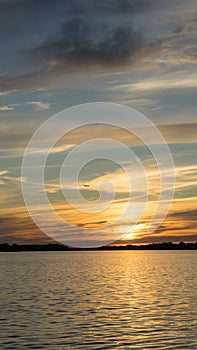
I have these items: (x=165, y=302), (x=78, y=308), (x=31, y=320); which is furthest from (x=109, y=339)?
(x=165, y=302)

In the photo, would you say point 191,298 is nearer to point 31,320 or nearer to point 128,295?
point 128,295

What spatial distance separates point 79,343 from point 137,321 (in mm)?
11036

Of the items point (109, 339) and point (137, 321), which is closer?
point (109, 339)

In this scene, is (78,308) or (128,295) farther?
(128,295)

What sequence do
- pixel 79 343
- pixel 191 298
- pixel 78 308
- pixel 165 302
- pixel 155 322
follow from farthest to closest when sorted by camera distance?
pixel 191 298 < pixel 165 302 < pixel 78 308 < pixel 155 322 < pixel 79 343

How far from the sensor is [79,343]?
42.7 m

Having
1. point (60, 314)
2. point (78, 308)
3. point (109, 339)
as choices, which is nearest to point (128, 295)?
point (78, 308)

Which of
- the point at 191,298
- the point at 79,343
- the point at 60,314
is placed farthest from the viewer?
the point at 191,298

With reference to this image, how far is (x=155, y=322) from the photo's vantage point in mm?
51969

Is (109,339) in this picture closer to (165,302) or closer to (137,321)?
(137,321)

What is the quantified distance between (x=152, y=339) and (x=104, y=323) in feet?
28.7

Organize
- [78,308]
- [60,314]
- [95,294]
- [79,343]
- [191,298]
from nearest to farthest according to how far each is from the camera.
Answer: [79,343], [60,314], [78,308], [191,298], [95,294]

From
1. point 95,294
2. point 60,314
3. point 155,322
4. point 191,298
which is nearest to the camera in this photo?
point 155,322

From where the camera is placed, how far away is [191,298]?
73.2 meters
